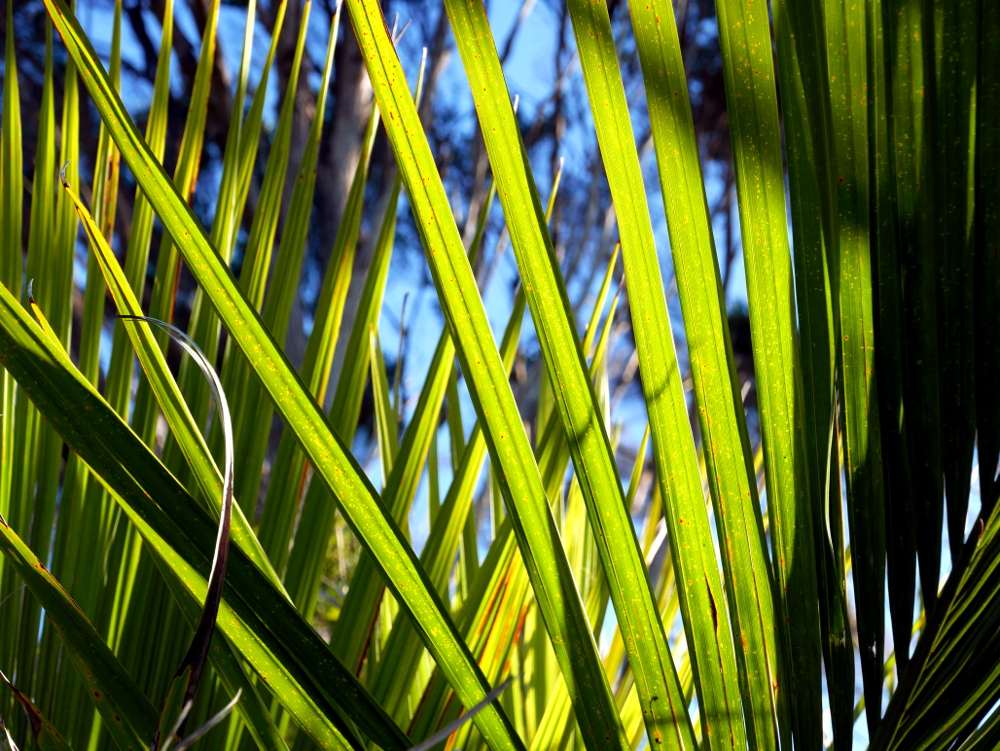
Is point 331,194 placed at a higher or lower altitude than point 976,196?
higher

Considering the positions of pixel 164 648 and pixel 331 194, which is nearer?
pixel 164 648

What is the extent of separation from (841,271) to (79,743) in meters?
0.46

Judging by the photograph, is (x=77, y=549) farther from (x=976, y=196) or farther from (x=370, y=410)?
(x=370, y=410)

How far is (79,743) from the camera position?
0.44m

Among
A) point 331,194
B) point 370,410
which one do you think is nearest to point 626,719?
point 331,194

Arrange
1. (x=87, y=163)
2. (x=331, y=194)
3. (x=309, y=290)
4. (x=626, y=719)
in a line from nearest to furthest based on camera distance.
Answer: (x=626, y=719)
(x=331, y=194)
(x=87, y=163)
(x=309, y=290)

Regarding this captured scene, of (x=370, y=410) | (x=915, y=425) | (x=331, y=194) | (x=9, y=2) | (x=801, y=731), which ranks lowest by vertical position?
(x=801, y=731)

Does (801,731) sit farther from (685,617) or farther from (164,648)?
(164,648)

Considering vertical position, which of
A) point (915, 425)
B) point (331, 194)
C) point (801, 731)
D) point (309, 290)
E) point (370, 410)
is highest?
point (309, 290)

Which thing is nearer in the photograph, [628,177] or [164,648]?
[628,177]

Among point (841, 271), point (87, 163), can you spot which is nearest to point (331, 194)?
point (87, 163)

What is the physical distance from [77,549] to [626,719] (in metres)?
0.37

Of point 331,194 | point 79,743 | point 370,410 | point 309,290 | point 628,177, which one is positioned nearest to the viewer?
point 628,177

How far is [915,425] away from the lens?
0.35m
